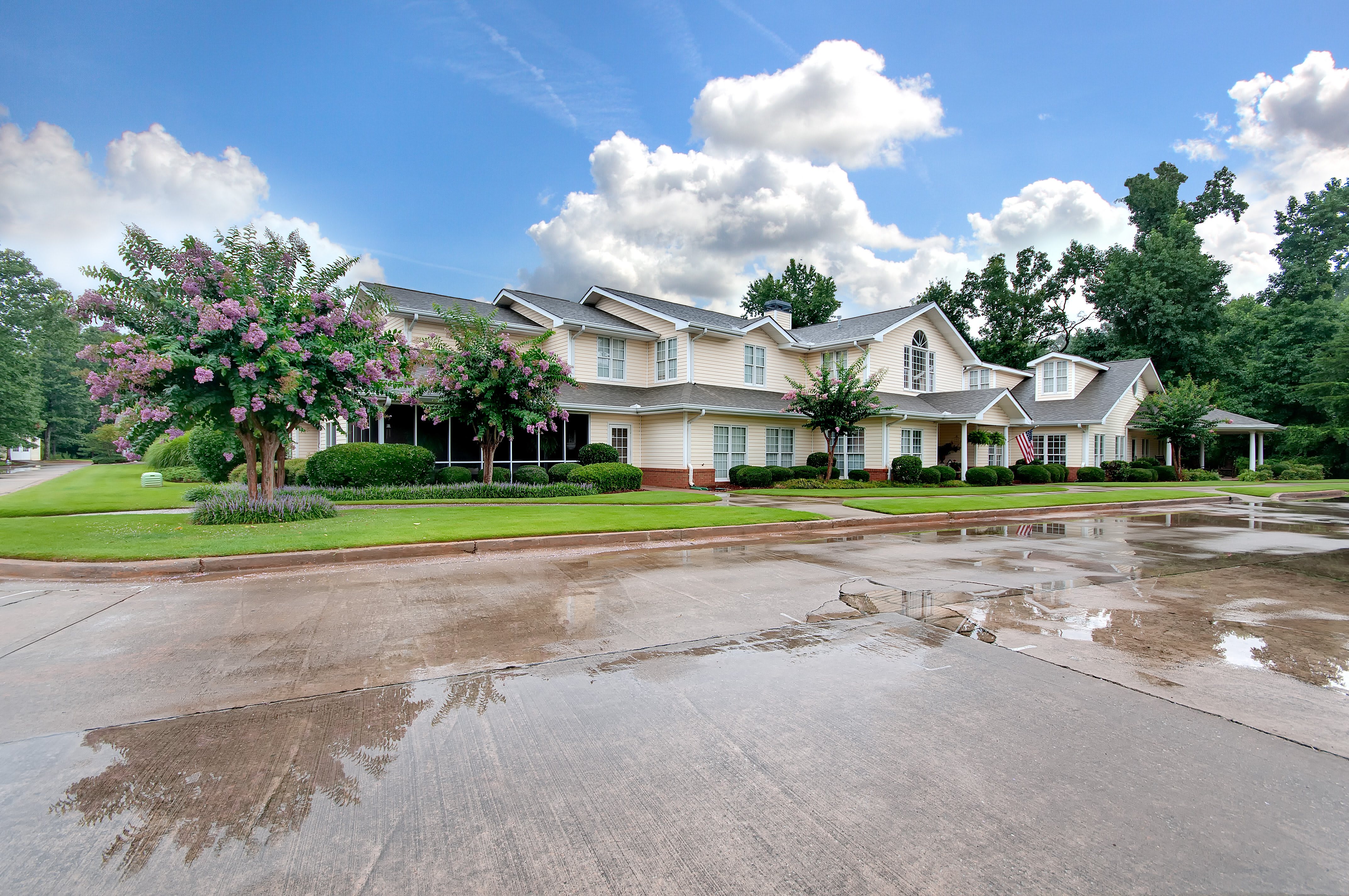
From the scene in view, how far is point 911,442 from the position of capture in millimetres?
29859

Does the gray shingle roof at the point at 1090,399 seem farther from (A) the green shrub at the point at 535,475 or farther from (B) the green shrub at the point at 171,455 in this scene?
(B) the green shrub at the point at 171,455

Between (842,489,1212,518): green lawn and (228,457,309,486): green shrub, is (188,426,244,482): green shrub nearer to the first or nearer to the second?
(228,457,309,486): green shrub

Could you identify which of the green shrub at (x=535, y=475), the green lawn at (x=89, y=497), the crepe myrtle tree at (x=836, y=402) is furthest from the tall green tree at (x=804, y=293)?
the green lawn at (x=89, y=497)

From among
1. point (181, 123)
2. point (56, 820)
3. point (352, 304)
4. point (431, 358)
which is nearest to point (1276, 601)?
point (56, 820)

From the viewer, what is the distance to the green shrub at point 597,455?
22734mm

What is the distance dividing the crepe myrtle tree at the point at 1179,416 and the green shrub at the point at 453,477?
116 feet


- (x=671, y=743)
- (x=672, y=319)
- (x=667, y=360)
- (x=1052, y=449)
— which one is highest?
(x=672, y=319)

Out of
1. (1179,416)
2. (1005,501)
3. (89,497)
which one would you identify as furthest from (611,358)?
(1179,416)

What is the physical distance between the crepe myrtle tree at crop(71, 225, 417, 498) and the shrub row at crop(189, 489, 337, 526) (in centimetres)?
53

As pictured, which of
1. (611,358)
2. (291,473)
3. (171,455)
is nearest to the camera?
(291,473)

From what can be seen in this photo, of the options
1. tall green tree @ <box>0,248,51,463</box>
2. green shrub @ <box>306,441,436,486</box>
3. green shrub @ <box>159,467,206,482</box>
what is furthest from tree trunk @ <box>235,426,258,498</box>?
tall green tree @ <box>0,248,51,463</box>

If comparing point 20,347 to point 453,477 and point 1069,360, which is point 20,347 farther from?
point 1069,360

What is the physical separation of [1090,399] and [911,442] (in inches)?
558

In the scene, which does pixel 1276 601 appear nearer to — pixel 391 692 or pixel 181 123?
pixel 391 692
